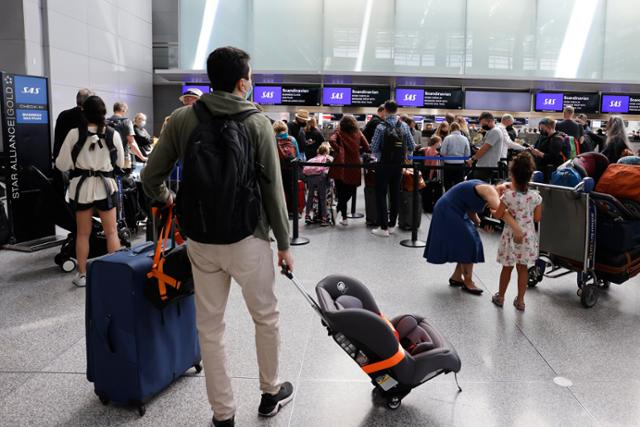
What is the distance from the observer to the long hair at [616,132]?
6.62 metres

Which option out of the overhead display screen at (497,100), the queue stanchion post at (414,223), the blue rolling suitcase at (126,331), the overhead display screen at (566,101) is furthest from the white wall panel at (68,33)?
the overhead display screen at (566,101)

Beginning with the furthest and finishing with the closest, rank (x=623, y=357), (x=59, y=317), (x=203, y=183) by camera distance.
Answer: (x=59, y=317) < (x=623, y=357) < (x=203, y=183)

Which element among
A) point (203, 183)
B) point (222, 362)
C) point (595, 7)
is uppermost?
point (595, 7)

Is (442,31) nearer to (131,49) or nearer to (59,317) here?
(131,49)

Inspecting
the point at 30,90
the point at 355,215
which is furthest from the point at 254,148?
the point at 355,215

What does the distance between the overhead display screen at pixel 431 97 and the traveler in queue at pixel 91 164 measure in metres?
10.0

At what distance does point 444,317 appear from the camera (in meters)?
4.29

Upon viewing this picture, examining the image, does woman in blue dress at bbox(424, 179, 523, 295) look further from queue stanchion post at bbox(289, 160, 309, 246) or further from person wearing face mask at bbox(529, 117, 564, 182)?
person wearing face mask at bbox(529, 117, 564, 182)

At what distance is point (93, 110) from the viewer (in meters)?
4.57

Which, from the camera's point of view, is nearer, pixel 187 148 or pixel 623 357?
pixel 187 148

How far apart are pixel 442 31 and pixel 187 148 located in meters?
13.5

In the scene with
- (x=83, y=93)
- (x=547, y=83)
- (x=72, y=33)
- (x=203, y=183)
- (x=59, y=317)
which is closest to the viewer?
(x=203, y=183)

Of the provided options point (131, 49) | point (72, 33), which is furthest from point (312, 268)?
point (131, 49)

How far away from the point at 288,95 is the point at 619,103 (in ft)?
29.2
